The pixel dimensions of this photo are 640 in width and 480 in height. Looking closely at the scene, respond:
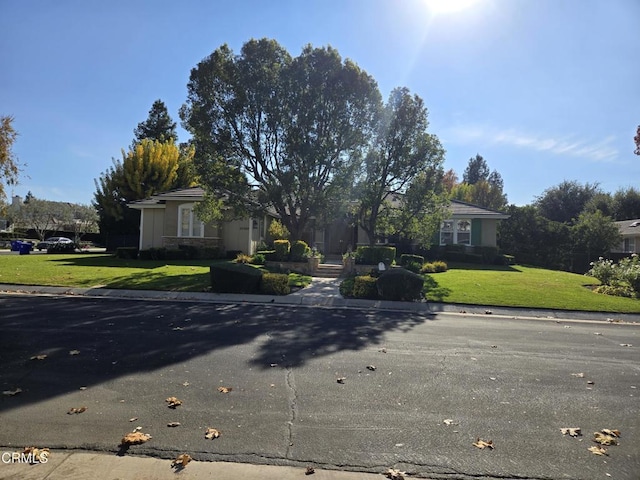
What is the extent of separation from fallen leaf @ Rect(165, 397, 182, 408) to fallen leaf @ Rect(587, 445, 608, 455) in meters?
4.11

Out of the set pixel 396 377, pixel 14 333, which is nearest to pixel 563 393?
pixel 396 377

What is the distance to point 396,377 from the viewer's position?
19.2 feet

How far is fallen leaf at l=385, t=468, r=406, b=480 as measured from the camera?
3348mm

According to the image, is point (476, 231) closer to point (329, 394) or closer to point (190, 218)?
point (190, 218)

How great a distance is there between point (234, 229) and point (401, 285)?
15338mm

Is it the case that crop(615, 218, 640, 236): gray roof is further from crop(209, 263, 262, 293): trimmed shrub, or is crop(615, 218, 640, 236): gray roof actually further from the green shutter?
A: crop(209, 263, 262, 293): trimmed shrub

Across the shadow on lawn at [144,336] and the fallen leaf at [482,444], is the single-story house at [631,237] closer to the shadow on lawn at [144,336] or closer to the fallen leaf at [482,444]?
the shadow on lawn at [144,336]

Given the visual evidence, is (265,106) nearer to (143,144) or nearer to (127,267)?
(127,267)

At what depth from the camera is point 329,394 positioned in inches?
202

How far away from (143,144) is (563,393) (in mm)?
39745

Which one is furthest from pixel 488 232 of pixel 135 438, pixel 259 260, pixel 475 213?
pixel 135 438

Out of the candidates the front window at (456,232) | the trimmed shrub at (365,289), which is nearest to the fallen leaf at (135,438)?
the trimmed shrub at (365,289)

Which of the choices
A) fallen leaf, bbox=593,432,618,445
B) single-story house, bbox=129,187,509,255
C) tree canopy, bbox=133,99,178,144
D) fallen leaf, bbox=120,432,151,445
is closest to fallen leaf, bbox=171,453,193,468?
fallen leaf, bbox=120,432,151,445

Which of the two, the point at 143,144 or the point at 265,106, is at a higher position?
the point at 143,144
